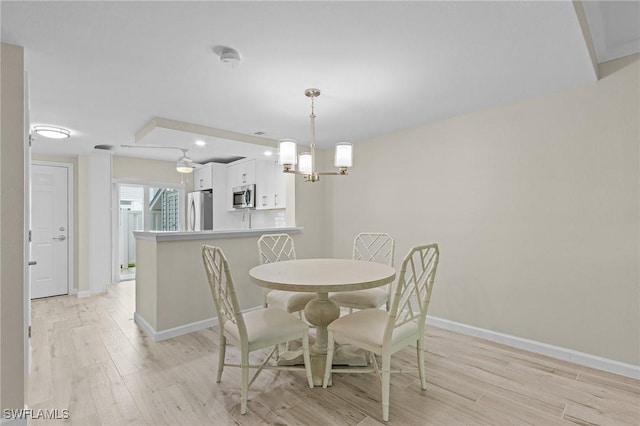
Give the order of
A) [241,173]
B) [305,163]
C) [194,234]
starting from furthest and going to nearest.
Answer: [241,173]
[194,234]
[305,163]

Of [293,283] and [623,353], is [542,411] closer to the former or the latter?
[623,353]

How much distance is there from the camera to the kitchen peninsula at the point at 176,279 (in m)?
2.92

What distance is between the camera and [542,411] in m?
1.84

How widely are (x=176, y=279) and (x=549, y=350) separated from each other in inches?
133

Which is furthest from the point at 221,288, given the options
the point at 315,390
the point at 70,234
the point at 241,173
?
the point at 70,234

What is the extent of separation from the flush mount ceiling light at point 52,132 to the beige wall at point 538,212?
3.75 metres

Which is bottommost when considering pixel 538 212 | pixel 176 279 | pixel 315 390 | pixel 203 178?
pixel 315 390

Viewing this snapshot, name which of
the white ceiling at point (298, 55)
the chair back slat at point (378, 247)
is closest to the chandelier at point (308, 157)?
the white ceiling at point (298, 55)

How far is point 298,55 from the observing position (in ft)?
6.16

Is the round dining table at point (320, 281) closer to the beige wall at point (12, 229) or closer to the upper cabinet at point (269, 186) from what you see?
the beige wall at point (12, 229)

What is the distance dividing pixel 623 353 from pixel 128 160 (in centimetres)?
657

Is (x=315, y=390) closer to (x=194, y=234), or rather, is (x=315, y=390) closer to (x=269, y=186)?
(x=194, y=234)

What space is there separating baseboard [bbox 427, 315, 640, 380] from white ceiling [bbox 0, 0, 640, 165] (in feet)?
6.88

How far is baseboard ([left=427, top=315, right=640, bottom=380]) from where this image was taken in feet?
7.25
